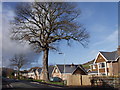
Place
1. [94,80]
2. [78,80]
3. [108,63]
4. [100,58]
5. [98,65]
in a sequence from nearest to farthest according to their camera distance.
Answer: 1. [94,80]
2. [78,80]
3. [108,63]
4. [100,58]
5. [98,65]

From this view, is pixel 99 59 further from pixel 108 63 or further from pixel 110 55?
pixel 108 63

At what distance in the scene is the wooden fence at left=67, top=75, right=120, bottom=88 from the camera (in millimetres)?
25172

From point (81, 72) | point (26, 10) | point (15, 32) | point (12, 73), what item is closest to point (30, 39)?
point (15, 32)

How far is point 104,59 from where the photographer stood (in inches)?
1603

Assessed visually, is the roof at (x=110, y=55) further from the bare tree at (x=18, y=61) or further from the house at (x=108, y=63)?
the bare tree at (x=18, y=61)

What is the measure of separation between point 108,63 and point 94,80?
1356 centimetres

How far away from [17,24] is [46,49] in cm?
641

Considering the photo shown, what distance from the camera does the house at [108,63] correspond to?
126ft

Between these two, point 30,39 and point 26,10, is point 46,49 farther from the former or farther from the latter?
point 26,10

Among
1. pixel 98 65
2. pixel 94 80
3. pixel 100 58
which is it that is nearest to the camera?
pixel 94 80

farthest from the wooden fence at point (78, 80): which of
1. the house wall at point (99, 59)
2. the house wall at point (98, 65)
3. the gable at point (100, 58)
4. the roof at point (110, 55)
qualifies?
the house wall at point (99, 59)

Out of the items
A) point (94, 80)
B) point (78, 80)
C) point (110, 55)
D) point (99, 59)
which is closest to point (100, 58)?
point (99, 59)

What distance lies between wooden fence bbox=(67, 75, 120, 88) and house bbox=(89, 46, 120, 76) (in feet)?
36.9

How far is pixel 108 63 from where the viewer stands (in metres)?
39.6
